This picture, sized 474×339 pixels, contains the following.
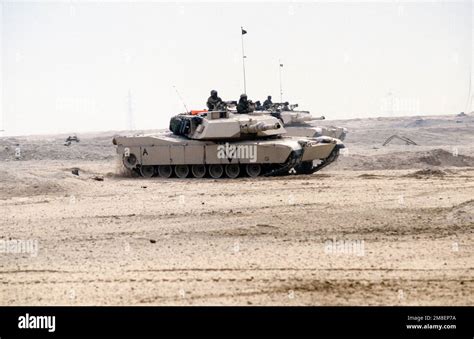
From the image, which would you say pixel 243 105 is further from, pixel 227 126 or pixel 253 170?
pixel 253 170

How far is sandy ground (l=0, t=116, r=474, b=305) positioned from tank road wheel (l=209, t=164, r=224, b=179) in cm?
437

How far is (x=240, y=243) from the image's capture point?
12.0 meters

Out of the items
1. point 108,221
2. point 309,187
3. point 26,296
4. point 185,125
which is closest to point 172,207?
point 108,221

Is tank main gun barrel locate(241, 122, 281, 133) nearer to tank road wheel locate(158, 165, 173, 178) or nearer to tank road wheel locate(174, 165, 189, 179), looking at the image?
tank road wheel locate(174, 165, 189, 179)

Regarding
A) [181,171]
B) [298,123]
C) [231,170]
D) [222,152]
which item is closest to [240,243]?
[222,152]

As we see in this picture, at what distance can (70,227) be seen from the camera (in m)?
14.2

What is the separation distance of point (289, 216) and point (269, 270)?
4738mm

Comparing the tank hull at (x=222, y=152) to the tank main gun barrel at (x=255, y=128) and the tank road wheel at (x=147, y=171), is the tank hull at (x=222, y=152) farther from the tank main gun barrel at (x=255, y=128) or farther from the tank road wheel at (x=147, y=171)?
the tank main gun barrel at (x=255, y=128)

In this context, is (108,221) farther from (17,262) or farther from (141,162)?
(141,162)

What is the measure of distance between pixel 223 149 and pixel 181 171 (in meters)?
2.02

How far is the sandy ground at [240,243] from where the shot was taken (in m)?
8.91

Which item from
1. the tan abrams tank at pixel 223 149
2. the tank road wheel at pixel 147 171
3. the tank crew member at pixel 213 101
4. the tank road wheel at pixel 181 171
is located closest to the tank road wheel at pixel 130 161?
the tan abrams tank at pixel 223 149

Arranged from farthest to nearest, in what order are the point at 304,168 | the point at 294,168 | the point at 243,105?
the point at 304,168 < the point at 243,105 < the point at 294,168

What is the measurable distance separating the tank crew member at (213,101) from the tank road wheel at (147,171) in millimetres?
2963
